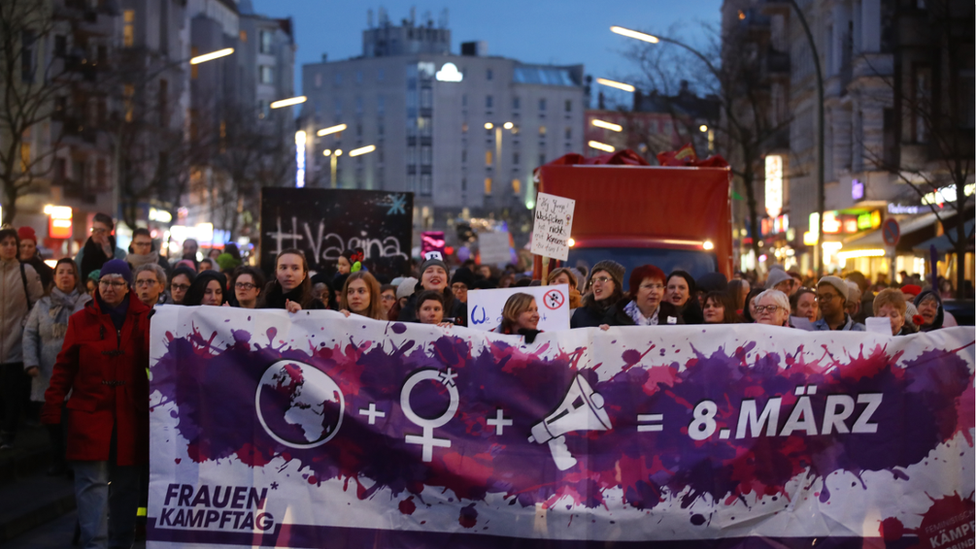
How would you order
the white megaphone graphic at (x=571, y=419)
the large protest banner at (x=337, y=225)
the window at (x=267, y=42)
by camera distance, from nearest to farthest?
the white megaphone graphic at (x=571, y=419) < the large protest banner at (x=337, y=225) < the window at (x=267, y=42)

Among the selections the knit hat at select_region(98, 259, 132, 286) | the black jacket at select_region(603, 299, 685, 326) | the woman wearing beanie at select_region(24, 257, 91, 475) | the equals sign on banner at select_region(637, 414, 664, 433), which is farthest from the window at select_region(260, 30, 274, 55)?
the equals sign on banner at select_region(637, 414, 664, 433)

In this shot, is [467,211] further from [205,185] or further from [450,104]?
[205,185]

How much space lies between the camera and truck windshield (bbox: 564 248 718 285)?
15.0 metres

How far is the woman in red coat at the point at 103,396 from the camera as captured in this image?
764 centimetres

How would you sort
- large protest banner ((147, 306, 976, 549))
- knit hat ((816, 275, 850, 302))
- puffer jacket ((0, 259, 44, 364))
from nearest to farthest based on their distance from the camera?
1. large protest banner ((147, 306, 976, 549))
2. knit hat ((816, 275, 850, 302))
3. puffer jacket ((0, 259, 44, 364))

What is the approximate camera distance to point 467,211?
136250mm

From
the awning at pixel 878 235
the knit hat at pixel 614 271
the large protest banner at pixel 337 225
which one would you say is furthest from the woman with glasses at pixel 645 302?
the awning at pixel 878 235

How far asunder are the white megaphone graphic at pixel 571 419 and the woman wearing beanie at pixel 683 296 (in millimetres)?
3259

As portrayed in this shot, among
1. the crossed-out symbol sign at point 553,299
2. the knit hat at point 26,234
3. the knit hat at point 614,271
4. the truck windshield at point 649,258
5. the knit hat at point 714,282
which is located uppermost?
the knit hat at point 26,234

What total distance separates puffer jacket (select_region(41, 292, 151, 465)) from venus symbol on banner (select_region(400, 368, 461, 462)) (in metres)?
1.70

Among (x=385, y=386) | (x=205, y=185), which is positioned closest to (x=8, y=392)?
(x=385, y=386)

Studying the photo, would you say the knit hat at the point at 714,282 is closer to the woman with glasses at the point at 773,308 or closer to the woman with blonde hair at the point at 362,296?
the woman with glasses at the point at 773,308

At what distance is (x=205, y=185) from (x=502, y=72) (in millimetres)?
76234

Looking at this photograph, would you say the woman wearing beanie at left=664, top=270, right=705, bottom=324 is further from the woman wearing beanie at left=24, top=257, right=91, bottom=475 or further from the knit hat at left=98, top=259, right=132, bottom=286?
the woman wearing beanie at left=24, top=257, right=91, bottom=475
